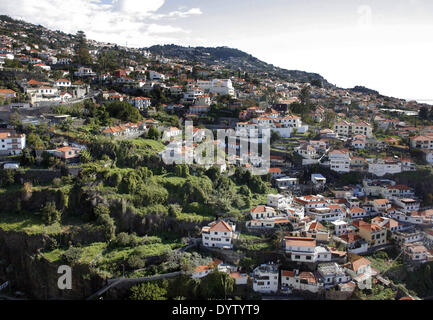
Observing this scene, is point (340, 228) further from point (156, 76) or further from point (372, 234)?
point (156, 76)

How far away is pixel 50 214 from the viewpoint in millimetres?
16906

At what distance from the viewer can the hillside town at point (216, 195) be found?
15.7 meters

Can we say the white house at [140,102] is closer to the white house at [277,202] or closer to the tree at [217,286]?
the white house at [277,202]

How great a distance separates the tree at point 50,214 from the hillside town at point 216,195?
0.08 m

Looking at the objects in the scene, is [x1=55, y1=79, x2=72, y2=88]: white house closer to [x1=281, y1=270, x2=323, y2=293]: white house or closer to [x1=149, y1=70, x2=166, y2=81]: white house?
[x1=149, y1=70, x2=166, y2=81]: white house

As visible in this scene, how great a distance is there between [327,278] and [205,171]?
10.3 metres

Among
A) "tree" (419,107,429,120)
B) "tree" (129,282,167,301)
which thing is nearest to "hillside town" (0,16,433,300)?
"tree" (129,282,167,301)

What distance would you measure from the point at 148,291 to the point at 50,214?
22.9 feet

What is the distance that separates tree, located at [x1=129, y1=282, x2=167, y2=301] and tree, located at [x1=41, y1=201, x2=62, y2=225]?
608 centimetres

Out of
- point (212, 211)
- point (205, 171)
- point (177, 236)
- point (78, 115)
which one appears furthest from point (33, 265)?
point (78, 115)

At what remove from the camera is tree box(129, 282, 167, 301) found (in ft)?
45.2

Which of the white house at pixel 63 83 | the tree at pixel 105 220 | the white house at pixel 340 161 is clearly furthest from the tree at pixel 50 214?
the white house at pixel 340 161
